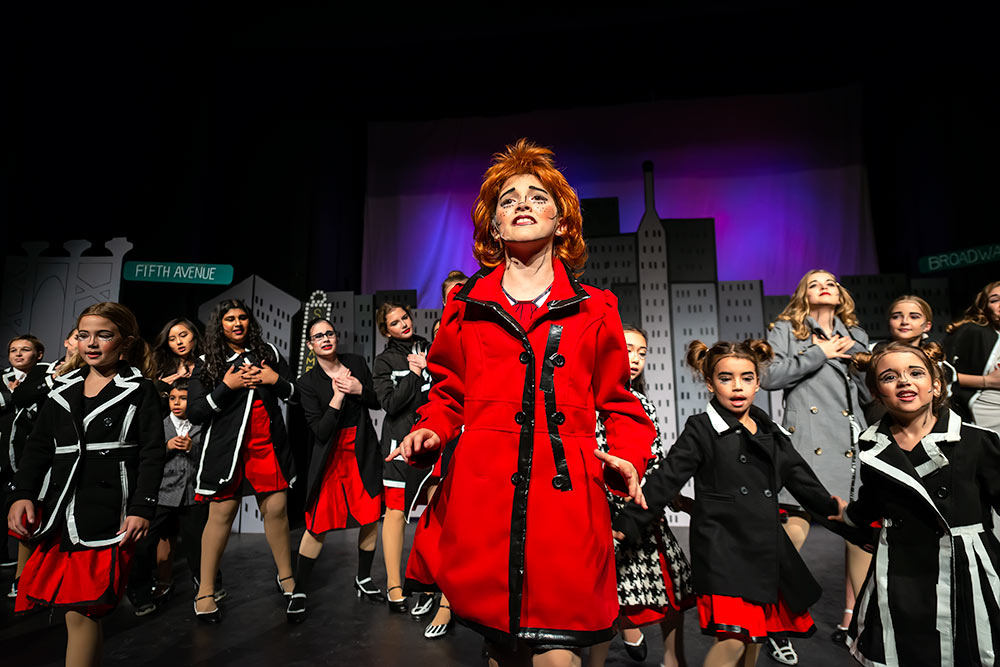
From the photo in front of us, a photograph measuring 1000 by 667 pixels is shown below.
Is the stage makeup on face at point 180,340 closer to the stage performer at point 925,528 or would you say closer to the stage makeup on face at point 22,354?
the stage makeup on face at point 22,354

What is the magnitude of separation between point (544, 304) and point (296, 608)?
251 centimetres

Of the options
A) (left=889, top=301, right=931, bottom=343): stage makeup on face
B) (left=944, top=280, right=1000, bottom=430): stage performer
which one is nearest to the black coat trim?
(left=889, top=301, right=931, bottom=343): stage makeup on face

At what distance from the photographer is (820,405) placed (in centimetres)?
294

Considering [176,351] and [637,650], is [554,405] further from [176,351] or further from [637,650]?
[176,351]

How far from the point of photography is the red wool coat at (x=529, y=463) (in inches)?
49.6

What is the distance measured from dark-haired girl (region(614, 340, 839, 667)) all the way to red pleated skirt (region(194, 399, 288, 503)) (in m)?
2.05

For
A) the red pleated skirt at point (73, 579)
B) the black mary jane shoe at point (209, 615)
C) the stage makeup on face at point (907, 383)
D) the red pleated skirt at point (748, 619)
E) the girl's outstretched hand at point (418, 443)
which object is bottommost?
the black mary jane shoe at point (209, 615)

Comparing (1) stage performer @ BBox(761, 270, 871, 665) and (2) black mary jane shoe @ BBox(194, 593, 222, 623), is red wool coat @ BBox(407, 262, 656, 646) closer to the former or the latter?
(1) stage performer @ BBox(761, 270, 871, 665)

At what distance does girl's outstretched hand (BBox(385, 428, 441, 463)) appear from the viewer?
1376 millimetres

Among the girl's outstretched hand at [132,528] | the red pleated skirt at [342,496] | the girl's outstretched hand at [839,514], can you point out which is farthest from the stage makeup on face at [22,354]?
the girl's outstretched hand at [839,514]

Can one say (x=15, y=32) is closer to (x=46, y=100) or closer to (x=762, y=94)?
(x=46, y=100)

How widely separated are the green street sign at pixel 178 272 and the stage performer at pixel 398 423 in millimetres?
2276

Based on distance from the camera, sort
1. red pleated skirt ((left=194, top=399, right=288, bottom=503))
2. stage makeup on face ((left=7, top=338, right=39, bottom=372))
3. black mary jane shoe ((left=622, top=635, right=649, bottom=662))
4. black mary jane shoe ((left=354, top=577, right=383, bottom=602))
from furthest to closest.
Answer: stage makeup on face ((left=7, top=338, right=39, bottom=372)) → black mary jane shoe ((left=354, top=577, right=383, bottom=602)) → red pleated skirt ((left=194, top=399, right=288, bottom=503)) → black mary jane shoe ((left=622, top=635, right=649, bottom=662))

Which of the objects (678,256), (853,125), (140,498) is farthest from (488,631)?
(853,125)
